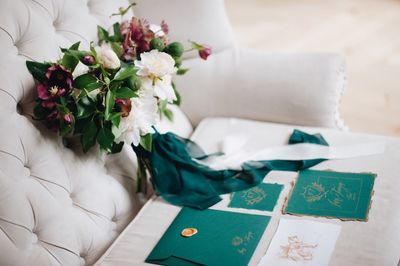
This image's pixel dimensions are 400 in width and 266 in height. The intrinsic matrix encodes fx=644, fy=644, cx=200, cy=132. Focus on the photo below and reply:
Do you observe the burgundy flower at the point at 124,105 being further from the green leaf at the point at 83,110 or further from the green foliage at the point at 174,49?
the green foliage at the point at 174,49

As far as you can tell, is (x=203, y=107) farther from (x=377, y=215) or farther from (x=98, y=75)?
(x=377, y=215)

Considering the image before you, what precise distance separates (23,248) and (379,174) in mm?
980

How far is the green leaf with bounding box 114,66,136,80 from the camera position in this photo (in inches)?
63.9

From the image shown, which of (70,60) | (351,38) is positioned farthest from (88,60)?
(351,38)

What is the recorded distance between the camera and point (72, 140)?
1.76 meters

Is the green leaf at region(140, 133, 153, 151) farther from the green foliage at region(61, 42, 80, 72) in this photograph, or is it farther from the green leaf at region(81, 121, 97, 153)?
the green foliage at region(61, 42, 80, 72)

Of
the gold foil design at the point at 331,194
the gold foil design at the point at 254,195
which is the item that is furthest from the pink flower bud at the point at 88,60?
the gold foil design at the point at 331,194

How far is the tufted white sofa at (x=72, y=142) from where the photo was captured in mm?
1550

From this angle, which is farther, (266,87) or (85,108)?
(266,87)

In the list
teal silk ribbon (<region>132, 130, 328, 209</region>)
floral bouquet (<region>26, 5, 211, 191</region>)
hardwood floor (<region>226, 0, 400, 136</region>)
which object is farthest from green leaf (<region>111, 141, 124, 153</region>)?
hardwood floor (<region>226, 0, 400, 136</region>)

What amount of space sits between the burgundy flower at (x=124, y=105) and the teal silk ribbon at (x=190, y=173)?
0.25 metres

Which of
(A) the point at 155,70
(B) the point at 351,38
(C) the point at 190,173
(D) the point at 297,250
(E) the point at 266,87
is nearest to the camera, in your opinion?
(D) the point at 297,250

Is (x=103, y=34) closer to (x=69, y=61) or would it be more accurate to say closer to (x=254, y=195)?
(x=69, y=61)

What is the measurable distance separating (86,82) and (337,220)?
0.73 meters
